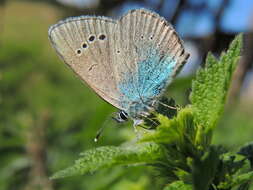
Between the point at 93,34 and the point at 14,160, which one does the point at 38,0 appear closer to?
the point at 14,160

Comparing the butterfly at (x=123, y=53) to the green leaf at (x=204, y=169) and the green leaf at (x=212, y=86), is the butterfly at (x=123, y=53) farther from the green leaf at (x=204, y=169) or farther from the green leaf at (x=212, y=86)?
the green leaf at (x=204, y=169)

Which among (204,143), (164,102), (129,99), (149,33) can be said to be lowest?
(204,143)

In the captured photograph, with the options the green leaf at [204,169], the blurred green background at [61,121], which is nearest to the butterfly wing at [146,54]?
the blurred green background at [61,121]

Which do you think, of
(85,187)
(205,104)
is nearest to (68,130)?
(85,187)

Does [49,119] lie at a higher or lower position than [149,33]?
higher

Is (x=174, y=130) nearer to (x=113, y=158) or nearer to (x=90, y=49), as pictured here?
(x=113, y=158)
